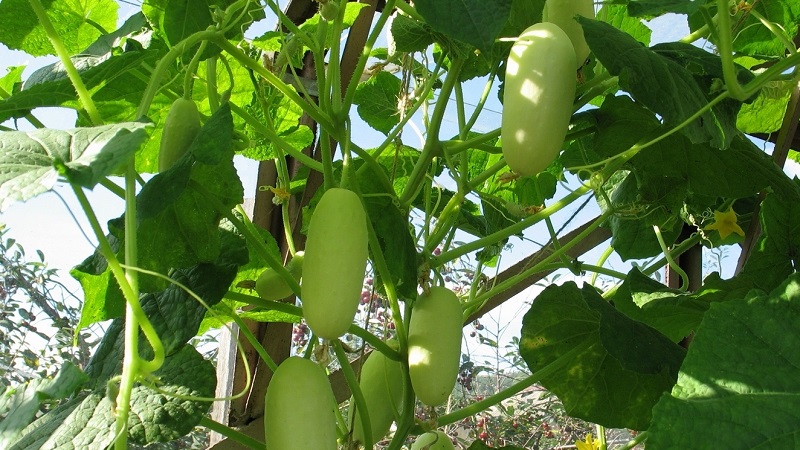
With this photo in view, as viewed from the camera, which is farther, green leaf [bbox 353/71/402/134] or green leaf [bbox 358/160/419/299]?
green leaf [bbox 353/71/402/134]

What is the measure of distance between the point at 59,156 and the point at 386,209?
363 mm

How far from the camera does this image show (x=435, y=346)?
0.64 meters

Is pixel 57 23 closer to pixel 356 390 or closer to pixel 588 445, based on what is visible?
pixel 356 390

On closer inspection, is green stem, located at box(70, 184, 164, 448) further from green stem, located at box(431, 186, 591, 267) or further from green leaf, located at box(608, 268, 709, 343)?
green leaf, located at box(608, 268, 709, 343)

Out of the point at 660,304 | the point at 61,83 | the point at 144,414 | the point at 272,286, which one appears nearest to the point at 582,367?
the point at 660,304

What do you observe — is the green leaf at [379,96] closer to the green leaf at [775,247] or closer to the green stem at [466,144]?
the green stem at [466,144]

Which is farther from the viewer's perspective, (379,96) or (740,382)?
(379,96)

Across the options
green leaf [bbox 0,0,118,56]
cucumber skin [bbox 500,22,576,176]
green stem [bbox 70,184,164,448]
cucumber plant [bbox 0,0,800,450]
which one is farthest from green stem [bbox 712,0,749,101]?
green leaf [bbox 0,0,118,56]

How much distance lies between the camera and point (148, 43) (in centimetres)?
88

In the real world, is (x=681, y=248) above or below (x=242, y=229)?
above

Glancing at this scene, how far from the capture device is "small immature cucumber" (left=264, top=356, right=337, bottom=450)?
22.0 inches

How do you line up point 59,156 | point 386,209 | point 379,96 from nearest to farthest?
Answer: point 59,156 < point 386,209 < point 379,96

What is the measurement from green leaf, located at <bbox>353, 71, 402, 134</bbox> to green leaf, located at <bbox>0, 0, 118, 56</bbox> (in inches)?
12.8

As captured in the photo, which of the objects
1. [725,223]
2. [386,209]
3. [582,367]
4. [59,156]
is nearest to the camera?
[59,156]
